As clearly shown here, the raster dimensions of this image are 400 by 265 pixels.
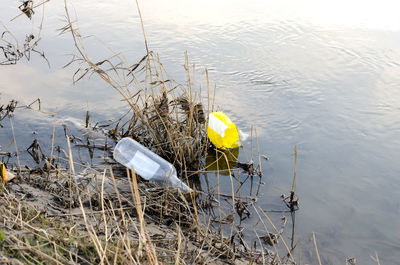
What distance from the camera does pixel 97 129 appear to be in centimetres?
368

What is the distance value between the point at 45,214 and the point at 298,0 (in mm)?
6140

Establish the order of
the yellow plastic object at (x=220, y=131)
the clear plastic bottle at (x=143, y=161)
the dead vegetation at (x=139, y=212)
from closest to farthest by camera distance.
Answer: the dead vegetation at (x=139, y=212)
the clear plastic bottle at (x=143, y=161)
the yellow plastic object at (x=220, y=131)

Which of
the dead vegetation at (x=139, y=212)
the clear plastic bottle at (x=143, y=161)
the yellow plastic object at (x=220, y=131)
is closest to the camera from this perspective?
the dead vegetation at (x=139, y=212)

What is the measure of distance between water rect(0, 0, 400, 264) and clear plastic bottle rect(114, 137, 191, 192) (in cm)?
76

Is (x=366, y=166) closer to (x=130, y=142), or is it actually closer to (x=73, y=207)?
(x=130, y=142)

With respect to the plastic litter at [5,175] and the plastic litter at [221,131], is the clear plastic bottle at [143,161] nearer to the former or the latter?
the plastic litter at [221,131]

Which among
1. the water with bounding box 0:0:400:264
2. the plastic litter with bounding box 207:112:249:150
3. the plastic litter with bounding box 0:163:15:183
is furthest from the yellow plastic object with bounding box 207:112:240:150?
the plastic litter with bounding box 0:163:15:183

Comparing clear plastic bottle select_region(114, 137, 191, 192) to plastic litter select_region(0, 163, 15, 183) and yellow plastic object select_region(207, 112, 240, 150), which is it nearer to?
yellow plastic object select_region(207, 112, 240, 150)

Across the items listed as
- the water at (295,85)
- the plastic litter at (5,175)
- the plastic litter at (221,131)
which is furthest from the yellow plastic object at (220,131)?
the plastic litter at (5,175)

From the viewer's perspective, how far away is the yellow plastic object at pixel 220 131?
10.7 ft

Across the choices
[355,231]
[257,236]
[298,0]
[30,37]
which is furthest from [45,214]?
[298,0]

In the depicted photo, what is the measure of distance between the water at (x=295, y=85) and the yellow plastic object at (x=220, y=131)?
395 mm

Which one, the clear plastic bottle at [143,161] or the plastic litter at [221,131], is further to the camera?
the plastic litter at [221,131]

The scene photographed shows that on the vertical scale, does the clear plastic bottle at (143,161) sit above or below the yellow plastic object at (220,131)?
below
